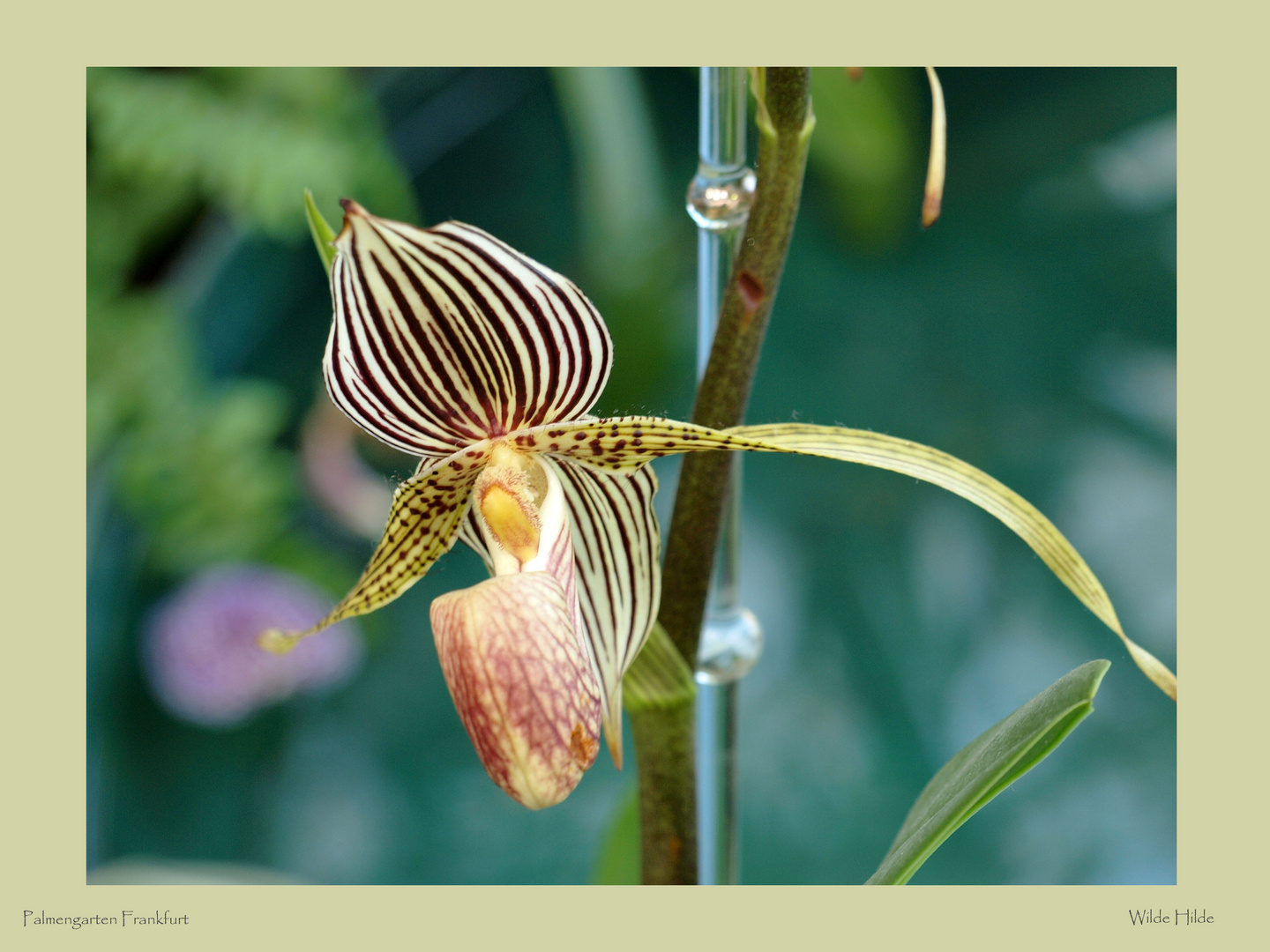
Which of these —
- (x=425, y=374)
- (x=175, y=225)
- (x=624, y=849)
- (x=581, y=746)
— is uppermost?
(x=175, y=225)

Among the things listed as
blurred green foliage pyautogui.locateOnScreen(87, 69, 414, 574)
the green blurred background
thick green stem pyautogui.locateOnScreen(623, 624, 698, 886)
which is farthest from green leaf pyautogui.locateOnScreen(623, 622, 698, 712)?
blurred green foliage pyautogui.locateOnScreen(87, 69, 414, 574)

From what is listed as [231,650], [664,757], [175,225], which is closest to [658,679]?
[664,757]

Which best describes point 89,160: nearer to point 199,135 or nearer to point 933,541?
point 199,135

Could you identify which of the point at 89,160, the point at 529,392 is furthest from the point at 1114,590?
the point at 89,160

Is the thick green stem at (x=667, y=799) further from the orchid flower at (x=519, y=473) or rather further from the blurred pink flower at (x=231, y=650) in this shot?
the blurred pink flower at (x=231, y=650)

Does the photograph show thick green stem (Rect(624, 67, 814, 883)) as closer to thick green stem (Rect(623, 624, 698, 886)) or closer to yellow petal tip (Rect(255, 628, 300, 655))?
thick green stem (Rect(623, 624, 698, 886))

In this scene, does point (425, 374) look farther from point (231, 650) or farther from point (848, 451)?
point (231, 650)

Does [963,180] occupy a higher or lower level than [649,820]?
higher
